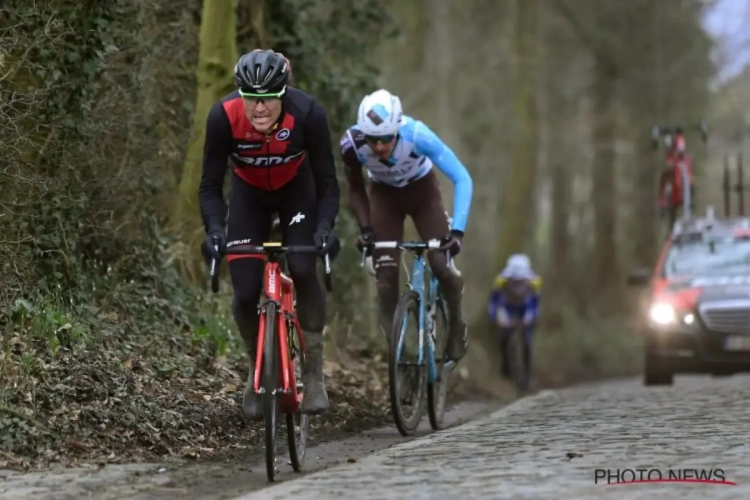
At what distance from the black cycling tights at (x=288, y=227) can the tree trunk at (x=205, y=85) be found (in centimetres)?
530

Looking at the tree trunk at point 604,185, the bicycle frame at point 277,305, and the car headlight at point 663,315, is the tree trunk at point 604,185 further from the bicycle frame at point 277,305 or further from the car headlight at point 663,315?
the bicycle frame at point 277,305

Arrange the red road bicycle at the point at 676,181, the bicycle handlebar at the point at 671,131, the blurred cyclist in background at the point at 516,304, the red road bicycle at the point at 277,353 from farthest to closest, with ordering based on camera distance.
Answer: the bicycle handlebar at the point at 671,131
the red road bicycle at the point at 676,181
the blurred cyclist in background at the point at 516,304
the red road bicycle at the point at 277,353

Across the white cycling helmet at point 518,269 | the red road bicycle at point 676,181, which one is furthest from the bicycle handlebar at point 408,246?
the red road bicycle at point 676,181

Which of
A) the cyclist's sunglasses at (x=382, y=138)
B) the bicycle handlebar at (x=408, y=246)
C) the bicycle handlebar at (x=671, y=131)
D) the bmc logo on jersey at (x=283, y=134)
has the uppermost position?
the bicycle handlebar at (x=671, y=131)

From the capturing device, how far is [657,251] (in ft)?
131

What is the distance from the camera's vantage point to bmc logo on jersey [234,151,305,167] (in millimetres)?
8508

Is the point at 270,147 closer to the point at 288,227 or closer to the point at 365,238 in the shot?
the point at 288,227

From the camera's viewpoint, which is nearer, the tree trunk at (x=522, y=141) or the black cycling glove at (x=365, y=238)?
the black cycling glove at (x=365, y=238)

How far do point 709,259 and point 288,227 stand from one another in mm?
9613

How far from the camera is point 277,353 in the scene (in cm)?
819

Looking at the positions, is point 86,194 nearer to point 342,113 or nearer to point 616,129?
point 342,113

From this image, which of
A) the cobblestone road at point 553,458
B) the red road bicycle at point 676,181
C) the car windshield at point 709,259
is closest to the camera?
the cobblestone road at point 553,458

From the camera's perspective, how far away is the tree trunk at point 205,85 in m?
14.0

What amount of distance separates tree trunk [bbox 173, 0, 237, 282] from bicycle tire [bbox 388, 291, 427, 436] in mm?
3676
